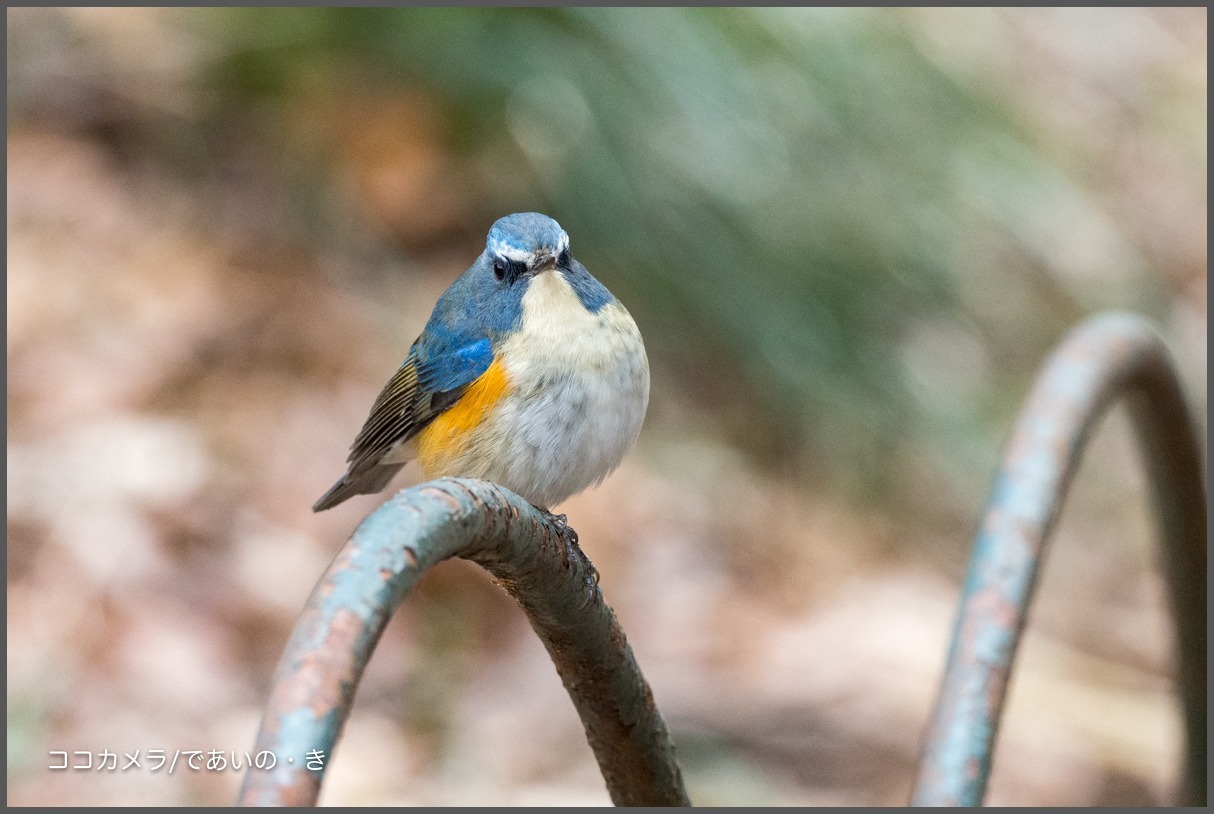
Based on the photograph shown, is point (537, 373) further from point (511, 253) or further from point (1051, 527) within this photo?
point (1051, 527)

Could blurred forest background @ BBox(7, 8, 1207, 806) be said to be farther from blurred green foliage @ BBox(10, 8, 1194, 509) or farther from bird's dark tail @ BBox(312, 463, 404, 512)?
bird's dark tail @ BBox(312, 463, 404, 512)

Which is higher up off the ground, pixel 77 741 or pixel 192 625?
pixel 192 625

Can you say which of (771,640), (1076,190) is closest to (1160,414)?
(771,640)

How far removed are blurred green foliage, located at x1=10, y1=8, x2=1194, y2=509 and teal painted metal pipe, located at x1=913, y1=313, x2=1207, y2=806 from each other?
247 centimetres

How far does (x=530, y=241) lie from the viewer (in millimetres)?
2498

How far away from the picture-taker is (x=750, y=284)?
5.35m

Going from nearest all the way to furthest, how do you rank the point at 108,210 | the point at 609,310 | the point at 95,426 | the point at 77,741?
the point at 609,310, the point at 77,741, the point at 95,426, the point at 108,210

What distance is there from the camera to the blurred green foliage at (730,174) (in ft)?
17.4

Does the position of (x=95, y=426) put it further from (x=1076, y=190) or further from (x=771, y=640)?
(x=1076, y=190)

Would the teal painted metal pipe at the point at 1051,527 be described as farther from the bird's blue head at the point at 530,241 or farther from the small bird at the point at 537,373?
the bird's blue head at the point at 530,241

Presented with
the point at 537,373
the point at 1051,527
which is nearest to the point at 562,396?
the point at 537,373

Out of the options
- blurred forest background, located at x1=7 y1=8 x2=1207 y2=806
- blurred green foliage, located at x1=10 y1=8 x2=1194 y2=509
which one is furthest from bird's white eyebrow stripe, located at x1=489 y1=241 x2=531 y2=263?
blurred green foliage, located at x1=10 y1=8 x2=1194 y2=509

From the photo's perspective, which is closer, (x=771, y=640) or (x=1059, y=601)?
(x=771, y=640)

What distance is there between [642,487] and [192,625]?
1851 mm
